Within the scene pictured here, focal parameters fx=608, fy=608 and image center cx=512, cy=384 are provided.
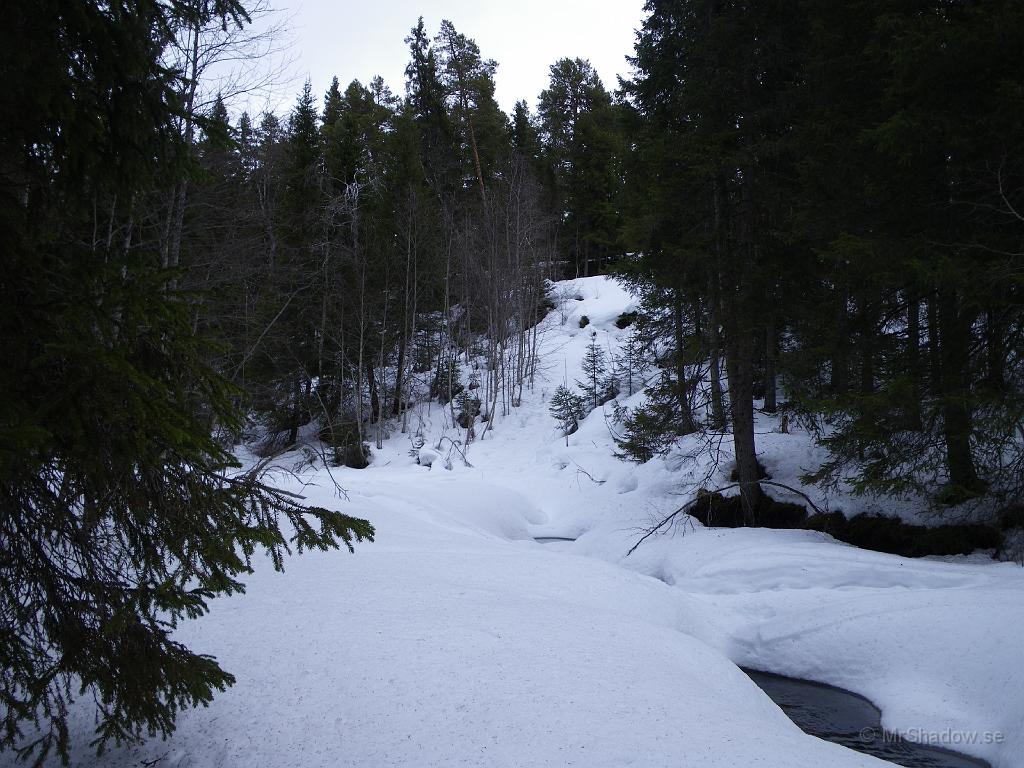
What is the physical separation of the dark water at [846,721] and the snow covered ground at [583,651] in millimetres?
119

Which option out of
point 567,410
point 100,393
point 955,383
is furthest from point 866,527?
point 567,410

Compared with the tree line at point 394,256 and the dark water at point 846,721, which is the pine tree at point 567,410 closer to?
the tree line at point 394,256

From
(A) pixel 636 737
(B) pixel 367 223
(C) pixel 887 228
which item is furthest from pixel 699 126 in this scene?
(B) pixel 367 223

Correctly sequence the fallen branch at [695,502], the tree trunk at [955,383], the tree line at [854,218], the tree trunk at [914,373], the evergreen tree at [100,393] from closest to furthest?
1. the evergreen tree at [100,393]
2. the tree line at [854,218]
3. the tree trunk at [955,383]
4. the tree trunk at [914,373]
5. the fallen branch at [695,502]

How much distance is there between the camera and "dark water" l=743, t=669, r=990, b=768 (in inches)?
183

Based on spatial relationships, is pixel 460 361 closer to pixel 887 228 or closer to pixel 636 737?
pixel 887 228

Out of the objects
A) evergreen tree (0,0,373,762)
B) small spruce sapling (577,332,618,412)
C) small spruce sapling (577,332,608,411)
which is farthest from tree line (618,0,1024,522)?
small spruce sapling (577,332,608,411)

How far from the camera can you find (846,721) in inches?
210

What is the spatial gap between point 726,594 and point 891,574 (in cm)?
193

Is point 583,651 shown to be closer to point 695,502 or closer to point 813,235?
point 813,235

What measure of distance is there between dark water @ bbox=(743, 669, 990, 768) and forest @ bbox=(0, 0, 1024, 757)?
9.72 feet

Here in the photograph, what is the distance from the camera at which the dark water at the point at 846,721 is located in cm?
465

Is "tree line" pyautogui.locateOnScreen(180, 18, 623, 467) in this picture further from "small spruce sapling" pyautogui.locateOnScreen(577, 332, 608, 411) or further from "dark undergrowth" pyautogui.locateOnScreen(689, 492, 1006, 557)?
"dark undergrowth" pyautogui.locateOnScreen(689, 492, 1006, 557)

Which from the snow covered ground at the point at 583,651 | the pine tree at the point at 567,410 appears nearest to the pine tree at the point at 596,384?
the pine tree at the point at 567,410
